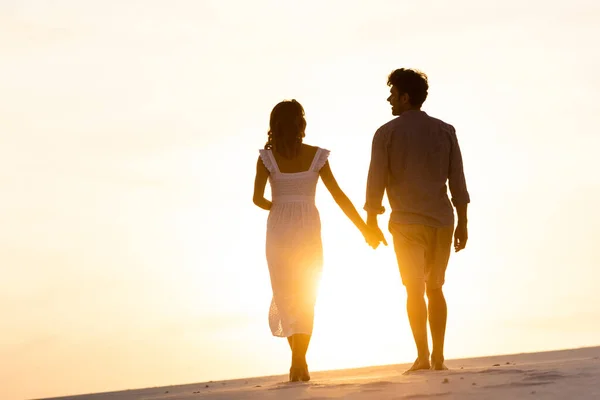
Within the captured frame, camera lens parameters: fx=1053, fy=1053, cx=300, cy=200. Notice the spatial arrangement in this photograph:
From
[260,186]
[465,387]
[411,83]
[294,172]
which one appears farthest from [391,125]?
[465,387]

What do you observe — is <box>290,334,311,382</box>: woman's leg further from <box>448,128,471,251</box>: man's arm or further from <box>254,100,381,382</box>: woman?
<box>448,128,471,251</box>: man's arm

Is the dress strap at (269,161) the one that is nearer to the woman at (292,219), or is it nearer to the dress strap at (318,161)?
the woman at (292,219)

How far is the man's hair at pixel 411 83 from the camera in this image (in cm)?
957

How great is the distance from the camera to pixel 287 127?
382 inches

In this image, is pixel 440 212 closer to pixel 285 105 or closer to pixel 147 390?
pixel 285 105

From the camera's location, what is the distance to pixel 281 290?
996 centimetres

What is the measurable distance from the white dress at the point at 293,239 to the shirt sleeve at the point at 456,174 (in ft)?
3.86

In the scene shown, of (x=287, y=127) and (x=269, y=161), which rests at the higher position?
(x=287, y=127)

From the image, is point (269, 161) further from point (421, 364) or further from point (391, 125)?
point (421, 364)

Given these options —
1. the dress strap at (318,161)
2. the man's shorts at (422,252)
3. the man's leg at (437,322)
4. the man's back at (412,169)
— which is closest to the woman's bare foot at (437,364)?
the man's leg at (437,322)

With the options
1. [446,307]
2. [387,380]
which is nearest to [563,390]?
[387,380]

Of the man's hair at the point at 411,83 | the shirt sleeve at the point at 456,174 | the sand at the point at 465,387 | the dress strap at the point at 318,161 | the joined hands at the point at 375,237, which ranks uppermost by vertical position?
the man's hair at the point at 411,83

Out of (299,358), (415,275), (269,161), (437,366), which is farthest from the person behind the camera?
(269,161)

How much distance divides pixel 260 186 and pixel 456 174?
6.00ft
